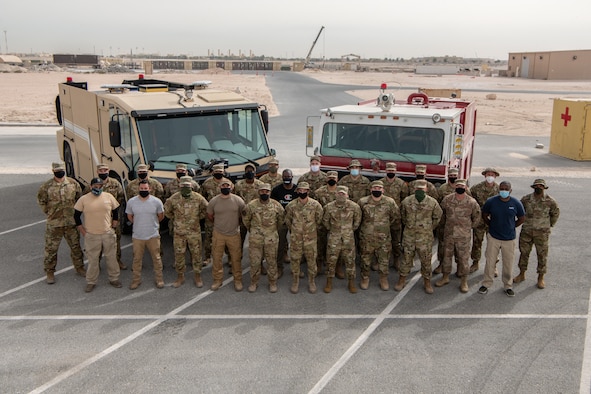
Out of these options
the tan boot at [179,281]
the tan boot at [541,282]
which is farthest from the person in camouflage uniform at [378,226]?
the tan boot at [179,281]

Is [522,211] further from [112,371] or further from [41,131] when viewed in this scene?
[41,131]

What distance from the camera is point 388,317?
7.21 meters

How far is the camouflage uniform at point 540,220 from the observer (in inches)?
317

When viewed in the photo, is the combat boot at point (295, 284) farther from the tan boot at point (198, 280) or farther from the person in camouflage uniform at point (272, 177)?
the person in camouflage uniform at point (272, 177)

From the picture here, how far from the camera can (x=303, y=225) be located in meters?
7.84

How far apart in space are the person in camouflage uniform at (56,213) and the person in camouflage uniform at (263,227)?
9.07 feet

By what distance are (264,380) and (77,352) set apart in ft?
7.49

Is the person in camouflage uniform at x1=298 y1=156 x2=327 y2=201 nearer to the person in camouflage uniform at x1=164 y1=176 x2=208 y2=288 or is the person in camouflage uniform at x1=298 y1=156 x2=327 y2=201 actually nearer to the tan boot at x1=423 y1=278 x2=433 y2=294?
the person in camouflage uniform at x1=164 y1=176 x2=208 y2=288

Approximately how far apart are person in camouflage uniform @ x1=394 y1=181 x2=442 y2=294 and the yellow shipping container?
13499 mm

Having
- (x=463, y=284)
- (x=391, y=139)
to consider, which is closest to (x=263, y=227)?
(x=463, y=284)

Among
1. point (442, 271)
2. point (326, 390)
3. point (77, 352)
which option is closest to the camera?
point (326, 390)

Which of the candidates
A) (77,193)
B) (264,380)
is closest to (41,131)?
(77,193)

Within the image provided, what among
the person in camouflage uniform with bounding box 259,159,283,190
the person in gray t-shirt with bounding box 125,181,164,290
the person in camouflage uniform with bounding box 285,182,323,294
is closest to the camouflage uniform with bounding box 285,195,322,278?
the person in camouflage uniform with bounding box 285,182,323,294

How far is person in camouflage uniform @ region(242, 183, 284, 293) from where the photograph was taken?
7.86m
